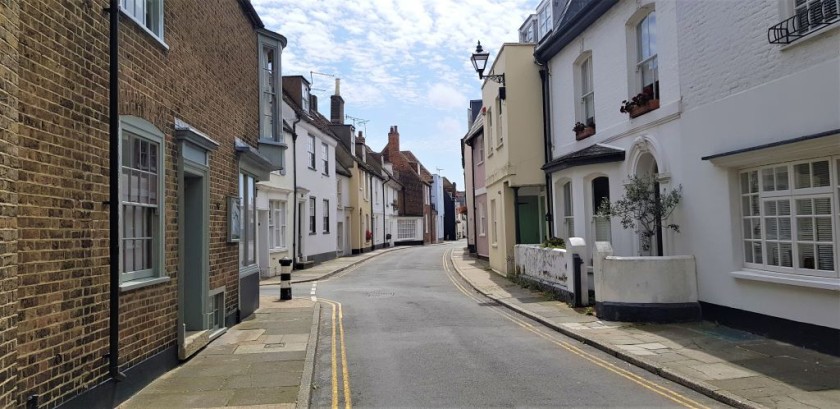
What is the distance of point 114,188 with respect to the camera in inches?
226

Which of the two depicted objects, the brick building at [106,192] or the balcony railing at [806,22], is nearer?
the brick building at [106,192]

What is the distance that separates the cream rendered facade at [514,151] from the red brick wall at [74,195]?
11.7 m

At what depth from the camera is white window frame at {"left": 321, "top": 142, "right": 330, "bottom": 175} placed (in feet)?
96.5

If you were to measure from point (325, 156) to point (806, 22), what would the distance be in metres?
24.7

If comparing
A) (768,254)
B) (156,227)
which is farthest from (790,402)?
(156,227)

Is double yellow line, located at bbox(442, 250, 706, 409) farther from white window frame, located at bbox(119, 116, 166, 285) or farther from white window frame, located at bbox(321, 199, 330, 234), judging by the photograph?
white window frame, located at bbox(321, 199, 330, 234)

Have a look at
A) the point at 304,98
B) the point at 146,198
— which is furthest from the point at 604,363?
the point at 304,98

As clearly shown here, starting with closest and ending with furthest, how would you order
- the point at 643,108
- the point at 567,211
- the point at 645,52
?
the point at 643,108 → the point at 645,52 → the point at 567,211

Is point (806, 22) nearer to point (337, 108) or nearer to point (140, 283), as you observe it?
point (140, 283)

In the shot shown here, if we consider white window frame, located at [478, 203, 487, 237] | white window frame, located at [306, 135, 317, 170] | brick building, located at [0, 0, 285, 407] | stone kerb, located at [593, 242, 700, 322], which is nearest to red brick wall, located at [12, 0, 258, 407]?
brick building, located at [0, 0, 285, 407]

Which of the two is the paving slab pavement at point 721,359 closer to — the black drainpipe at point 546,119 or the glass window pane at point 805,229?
the glass window pane at point 805,229

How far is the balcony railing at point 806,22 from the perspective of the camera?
23.9 feet

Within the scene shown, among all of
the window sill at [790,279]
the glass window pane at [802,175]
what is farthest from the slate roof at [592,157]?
the glass window pane at [802,175]

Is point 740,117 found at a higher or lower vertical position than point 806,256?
higher
